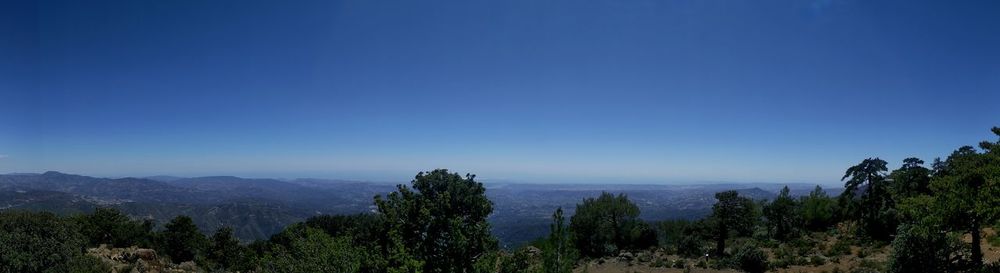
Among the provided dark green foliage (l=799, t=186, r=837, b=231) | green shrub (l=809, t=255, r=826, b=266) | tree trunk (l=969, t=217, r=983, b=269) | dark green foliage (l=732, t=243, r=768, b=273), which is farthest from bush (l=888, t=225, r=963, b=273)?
dark green foliage (l=799, t=186, r=837, b=231)

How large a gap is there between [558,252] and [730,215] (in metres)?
34.5

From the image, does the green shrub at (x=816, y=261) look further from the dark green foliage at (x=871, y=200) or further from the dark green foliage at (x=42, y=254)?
the dark green foliage at (x=42, y=254)

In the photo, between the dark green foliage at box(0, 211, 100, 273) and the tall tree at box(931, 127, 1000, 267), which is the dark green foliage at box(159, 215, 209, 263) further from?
the tall tree at box(931, 127, 1000, 267)

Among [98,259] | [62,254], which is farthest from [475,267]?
[98,259]

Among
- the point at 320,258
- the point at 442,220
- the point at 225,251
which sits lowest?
the point at 225,251

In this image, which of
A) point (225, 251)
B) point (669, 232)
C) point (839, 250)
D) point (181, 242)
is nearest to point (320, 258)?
point (839, 250)

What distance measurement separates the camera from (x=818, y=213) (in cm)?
4831

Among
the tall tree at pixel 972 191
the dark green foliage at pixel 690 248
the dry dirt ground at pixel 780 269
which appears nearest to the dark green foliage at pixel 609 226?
the dry dirt ground at pixel 780 269

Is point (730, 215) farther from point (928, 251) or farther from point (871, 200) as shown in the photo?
point (928, 251)

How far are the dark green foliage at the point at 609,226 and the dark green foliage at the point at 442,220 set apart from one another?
27059 millimetres

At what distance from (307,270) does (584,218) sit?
31643 mm

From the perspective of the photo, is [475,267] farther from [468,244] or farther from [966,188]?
[966,188]

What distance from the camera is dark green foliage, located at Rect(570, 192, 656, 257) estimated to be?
44.2 meters

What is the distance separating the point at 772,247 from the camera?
37562 millimetres
